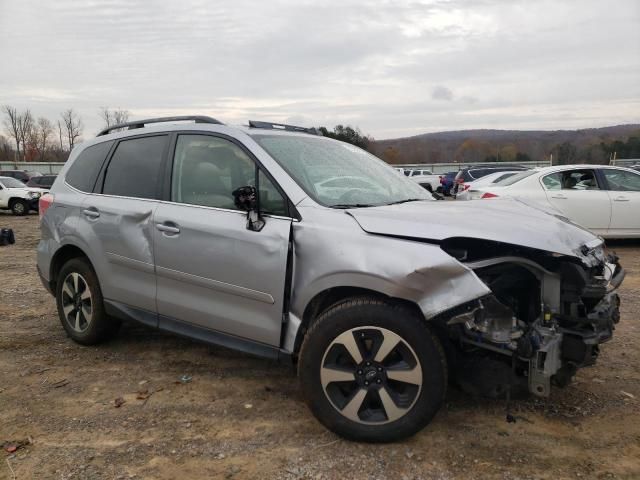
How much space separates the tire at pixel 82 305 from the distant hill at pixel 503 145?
54.4 m

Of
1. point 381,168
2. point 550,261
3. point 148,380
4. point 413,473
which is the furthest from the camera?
point 381,168

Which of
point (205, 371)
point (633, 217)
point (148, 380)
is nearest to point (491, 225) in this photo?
point (205, 371)

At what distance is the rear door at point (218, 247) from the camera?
9.76 feet

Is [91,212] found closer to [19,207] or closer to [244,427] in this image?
[244,427]

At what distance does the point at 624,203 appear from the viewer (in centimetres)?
835

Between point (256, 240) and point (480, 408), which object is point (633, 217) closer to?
point (480, 408)

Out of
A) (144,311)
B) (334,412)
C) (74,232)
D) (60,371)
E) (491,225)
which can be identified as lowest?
(60,371)

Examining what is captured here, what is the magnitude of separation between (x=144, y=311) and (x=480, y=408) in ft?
7.98

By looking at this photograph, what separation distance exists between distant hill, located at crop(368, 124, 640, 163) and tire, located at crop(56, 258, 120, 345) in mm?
54440

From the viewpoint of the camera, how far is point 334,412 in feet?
8.95

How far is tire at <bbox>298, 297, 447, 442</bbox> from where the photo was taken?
2.56 m

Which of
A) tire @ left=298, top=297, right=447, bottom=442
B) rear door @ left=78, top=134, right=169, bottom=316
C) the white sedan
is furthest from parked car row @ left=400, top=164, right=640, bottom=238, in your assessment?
tire @ left=298, top=297, right=447, bottom=442

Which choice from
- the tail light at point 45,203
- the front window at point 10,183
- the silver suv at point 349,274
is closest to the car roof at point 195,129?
the silver suv at point 349,274

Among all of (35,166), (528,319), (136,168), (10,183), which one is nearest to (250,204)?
(136,168)
